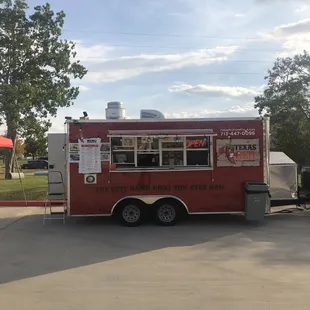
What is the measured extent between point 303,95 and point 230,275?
28.0 meters

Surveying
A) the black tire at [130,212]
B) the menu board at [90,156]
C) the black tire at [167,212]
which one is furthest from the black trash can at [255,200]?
the menu board at [90,156]

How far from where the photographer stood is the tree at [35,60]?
88.1ft

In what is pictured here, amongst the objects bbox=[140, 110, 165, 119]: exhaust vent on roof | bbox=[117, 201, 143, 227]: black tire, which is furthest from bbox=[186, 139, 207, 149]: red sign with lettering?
bbox=[117, 201, 143, 227]: black tire

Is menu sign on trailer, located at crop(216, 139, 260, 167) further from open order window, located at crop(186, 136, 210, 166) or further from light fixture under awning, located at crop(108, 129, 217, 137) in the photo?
light fixture under awning, located at crop(108, 129, 217, 137)

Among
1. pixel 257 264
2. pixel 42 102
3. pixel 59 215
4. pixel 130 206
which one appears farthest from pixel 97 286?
pixel 42 102

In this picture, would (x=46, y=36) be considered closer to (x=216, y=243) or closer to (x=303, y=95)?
(x=303, y=95)

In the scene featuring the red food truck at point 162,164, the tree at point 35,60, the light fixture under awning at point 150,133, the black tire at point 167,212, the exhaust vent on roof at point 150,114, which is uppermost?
the tree at point 35,60

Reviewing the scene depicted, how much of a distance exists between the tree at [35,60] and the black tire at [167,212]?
56.8 ft

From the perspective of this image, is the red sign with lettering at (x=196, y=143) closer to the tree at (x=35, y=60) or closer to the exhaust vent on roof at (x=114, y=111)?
the exhaust vent on roof at (x=114, y=111)

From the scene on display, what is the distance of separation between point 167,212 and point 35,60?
784 inches

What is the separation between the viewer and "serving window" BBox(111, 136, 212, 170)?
10742mm

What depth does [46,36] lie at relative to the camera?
91.5ft

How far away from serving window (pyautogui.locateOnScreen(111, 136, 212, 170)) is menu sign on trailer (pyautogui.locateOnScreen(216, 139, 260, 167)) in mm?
301

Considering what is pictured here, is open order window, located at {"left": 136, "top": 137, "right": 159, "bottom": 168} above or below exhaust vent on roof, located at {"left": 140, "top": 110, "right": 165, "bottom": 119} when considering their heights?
below
